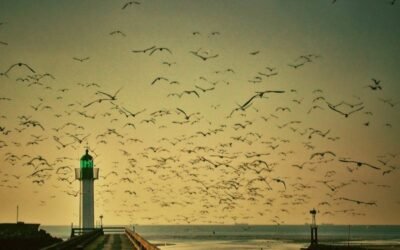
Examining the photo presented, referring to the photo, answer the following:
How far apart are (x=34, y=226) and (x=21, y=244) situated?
64.3ft

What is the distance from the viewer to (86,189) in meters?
83.4

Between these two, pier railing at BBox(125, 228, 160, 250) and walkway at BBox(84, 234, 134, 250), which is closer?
pier railing at BBox(125, 228, 160, 250)

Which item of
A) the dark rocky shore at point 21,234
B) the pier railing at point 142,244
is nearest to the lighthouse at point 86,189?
the dark rocky shore at point 21,234

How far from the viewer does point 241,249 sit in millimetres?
109500

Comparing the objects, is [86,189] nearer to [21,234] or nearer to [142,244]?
[21,234]

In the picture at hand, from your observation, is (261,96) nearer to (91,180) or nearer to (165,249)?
(91,180)

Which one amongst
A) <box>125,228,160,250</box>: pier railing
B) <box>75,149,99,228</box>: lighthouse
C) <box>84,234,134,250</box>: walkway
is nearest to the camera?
<box>125,228,160,250</box>: pier railing

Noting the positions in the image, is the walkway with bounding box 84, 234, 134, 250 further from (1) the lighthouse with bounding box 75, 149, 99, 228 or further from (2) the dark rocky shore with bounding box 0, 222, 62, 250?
(1) the lighthouse with bounding box 75, 149, 99, 228

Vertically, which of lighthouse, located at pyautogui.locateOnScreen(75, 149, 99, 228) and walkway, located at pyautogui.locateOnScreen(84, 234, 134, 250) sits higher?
lighthouse, located at pyautogui.locateOnScreen(75, 149, 99, 228)

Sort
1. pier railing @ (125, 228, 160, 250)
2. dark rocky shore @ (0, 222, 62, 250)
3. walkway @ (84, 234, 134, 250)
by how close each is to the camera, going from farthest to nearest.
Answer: dark rocky shore @ (0, 222, 62, 250) < walkway @ (84, 234, 134, 250) < pier railing @ (125, 228, 160, 250)

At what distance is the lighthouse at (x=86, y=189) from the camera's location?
270 feet

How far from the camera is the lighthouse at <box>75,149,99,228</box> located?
82.2 meters

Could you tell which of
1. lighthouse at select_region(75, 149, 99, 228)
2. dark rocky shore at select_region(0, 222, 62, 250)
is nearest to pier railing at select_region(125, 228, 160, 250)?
dark rocky shore at select_region(0, 222, 62, 250)

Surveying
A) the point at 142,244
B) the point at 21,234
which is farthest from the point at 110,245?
the point at 21,234
